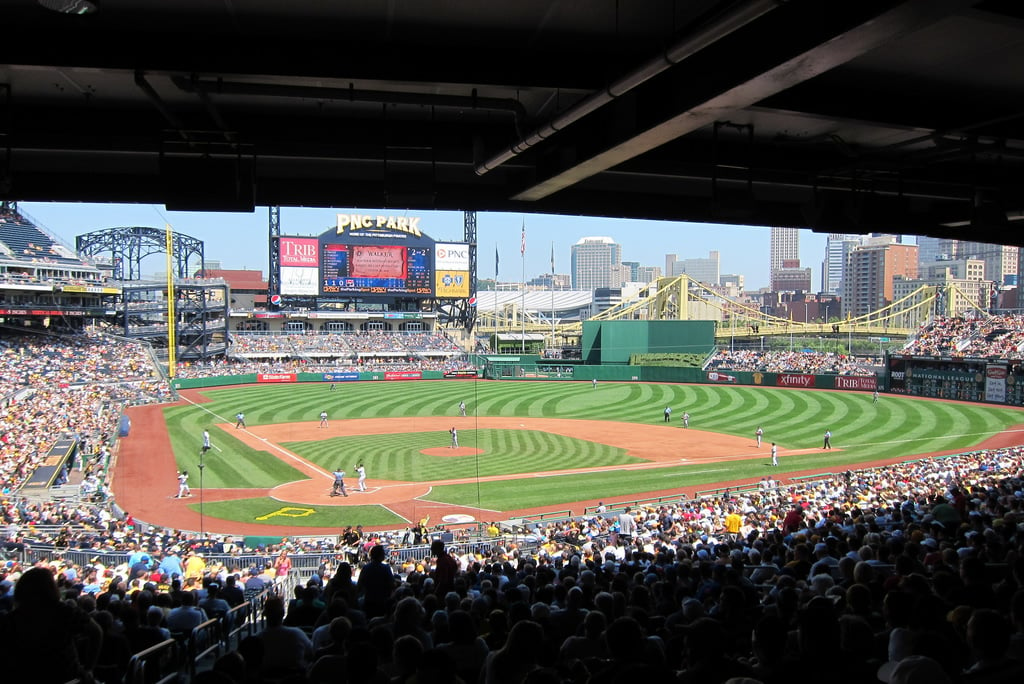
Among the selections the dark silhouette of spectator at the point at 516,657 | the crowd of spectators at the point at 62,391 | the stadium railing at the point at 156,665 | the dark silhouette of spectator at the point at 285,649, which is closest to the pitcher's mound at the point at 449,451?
the crowd of spectators at the point at 62,391

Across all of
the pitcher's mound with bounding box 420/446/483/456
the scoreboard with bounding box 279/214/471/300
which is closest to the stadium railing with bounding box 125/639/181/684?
the pitcher's mound with bounding box 420/446/483/456

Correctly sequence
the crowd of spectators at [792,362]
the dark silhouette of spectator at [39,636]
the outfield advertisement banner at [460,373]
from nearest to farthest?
the dark silhouette of spectator at [39,636] → the crowd of spectators at [792,362] → the outfield advertisement banner at [460,373]

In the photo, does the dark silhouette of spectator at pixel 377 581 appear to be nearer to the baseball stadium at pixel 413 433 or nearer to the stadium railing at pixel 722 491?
the baseball stadium at pixel 413 433

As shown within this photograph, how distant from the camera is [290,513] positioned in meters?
21.7

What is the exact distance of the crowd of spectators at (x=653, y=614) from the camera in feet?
11.1

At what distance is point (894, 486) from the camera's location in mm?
18438

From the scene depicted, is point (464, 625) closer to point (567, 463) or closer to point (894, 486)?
point (894, 486)

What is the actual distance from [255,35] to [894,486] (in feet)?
60.5

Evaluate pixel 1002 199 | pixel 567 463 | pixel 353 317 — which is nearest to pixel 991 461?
pixel 567 463

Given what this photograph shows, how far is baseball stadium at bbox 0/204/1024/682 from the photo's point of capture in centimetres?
1335

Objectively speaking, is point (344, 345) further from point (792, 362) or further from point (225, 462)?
point (225, 462)

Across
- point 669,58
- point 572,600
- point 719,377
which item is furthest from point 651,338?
point 669,58

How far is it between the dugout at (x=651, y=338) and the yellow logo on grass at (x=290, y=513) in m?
49.0

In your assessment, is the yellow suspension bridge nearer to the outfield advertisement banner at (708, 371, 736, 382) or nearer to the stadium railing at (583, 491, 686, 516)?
the outfield advertisement banner at (708, 371, 736, 382)
